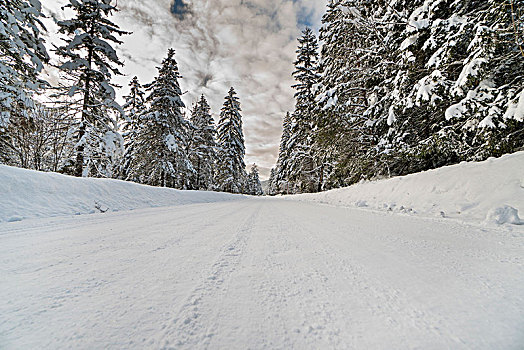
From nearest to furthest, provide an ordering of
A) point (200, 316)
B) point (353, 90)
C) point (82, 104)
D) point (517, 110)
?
point (200, 316), point (517, 110), point (353, 90), point (82, 104)

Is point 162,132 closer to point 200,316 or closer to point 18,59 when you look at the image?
point 18,59

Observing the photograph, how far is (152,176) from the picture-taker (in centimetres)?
1527

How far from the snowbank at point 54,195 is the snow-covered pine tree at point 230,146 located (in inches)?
739

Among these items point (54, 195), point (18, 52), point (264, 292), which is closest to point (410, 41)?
point (264, 292)

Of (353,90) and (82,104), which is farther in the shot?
(82,104)

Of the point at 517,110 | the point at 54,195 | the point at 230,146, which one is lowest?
the point at 54,195

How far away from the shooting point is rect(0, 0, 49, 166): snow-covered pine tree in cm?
562

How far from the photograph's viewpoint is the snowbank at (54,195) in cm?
365

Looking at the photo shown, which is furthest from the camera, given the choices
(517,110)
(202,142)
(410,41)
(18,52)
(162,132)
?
(202,142)

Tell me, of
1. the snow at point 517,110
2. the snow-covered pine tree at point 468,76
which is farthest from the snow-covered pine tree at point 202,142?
the snow at point 517,110

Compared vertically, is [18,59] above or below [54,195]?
above

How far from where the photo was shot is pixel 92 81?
9.52 meters

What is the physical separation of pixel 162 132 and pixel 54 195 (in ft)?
38.9

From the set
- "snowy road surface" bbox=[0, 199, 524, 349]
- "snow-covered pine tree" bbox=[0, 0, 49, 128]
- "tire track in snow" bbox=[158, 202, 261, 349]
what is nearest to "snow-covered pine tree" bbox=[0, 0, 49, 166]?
"snow-covered pine tree" bbox=[0, 0, 49, 128]
